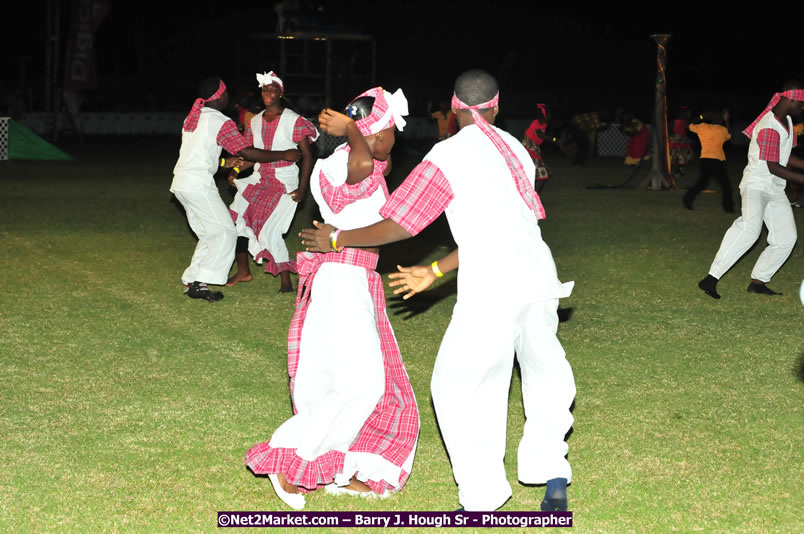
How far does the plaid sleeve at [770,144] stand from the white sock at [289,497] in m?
6.01

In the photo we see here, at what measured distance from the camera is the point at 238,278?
32.6 feet

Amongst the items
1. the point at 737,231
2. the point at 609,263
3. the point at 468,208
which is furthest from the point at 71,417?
the point at 609,263

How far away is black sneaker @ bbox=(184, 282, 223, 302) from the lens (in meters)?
9.09

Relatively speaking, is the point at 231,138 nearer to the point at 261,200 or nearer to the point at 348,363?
the point at 261,200

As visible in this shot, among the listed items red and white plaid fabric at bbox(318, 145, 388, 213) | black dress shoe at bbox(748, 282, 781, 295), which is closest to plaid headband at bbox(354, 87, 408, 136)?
red and white plaid fabric at bbox(318, 145, 388, 213)

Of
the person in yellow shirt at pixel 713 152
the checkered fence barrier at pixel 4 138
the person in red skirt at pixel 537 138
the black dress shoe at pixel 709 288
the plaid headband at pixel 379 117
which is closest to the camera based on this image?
the plaid headband at pixel 379 117

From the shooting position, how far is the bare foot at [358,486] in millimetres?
4496

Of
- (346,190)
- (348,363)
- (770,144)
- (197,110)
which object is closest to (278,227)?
(197,110)

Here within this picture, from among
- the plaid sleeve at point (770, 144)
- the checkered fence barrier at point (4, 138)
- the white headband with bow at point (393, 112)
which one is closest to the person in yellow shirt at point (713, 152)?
the plaid sleeve at point (770, 144)

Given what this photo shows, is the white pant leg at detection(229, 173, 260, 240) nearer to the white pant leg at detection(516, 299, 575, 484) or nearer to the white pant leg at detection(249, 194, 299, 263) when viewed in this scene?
the white pant leg at detection(249, 194, 299, 263)

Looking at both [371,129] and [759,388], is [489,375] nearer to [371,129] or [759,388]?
[371,129]

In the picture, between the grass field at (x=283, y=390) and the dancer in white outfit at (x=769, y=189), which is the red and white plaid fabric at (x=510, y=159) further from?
the dancer in white outfit at (x=769, y=189)

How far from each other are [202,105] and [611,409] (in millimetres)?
4517

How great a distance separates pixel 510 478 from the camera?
4.84 metres
